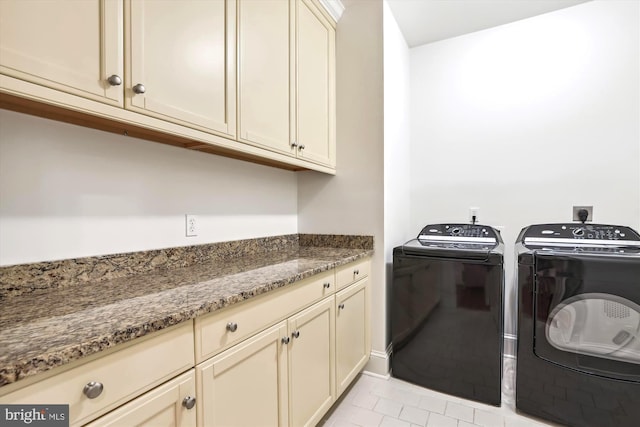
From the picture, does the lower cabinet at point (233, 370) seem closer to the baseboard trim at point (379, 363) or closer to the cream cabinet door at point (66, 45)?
the baseboard trim at point (379, 363)

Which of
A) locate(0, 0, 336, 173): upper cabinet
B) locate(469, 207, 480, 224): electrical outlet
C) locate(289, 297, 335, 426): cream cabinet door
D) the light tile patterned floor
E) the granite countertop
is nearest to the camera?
the granite countertop

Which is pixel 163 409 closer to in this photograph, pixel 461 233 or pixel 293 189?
pixel 293 189

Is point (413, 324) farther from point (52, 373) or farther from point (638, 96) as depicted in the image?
point (638, 96)

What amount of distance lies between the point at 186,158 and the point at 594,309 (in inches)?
83.5

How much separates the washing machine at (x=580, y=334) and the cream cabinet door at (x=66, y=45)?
198 centimetres

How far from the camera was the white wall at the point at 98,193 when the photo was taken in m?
0.97

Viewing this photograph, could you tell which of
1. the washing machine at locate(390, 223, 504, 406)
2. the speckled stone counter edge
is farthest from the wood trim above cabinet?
the washing machine at locate(390, 223, 504, 406)

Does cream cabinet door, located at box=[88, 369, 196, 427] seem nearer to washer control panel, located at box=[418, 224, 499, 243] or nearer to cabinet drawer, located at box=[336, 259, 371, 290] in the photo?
cabinet drawer, located at box=[336, 259, 371, 290]

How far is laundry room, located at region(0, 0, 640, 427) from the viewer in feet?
2.68

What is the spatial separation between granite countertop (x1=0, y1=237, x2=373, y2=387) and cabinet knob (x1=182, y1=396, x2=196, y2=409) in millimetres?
223

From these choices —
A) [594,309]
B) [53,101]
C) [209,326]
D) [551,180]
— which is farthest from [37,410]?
[551,180]

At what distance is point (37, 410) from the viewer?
0.56m

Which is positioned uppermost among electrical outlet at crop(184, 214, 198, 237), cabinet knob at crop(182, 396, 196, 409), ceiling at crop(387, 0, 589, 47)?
ceiling at crop(387, 0, 589, 47)

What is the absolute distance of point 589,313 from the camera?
1509 millimetres
